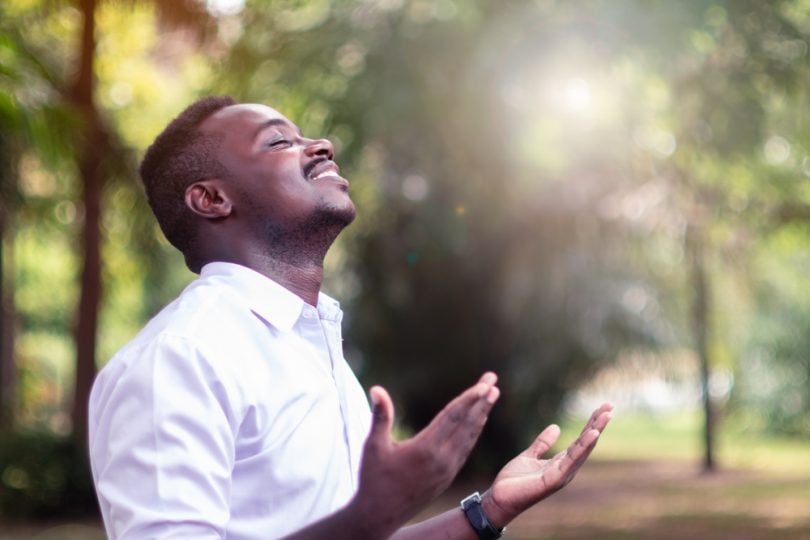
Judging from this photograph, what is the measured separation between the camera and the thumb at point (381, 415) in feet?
5.70

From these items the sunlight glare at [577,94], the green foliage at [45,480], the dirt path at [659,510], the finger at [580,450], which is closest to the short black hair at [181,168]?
the finger at [580,450]

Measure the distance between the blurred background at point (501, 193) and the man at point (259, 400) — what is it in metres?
3.72

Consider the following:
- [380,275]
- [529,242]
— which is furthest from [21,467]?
[529,242]

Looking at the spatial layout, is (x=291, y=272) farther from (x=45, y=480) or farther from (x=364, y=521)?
(x=45, y=480)

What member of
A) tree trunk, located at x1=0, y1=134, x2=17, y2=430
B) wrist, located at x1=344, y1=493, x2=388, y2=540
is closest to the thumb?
wrist, located at x1=344, y1=493, x2=388, y2=540

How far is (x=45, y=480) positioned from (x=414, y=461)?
1319 centimetres

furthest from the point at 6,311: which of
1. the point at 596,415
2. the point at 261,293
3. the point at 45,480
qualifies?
the point at 596,415

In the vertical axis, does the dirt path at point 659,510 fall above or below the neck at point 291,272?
above

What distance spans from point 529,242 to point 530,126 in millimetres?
4359

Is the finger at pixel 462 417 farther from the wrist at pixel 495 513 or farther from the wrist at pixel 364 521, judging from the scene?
the wrist at pixel 495 513

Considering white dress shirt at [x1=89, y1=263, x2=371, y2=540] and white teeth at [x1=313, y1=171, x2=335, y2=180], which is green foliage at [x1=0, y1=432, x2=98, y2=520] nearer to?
white teeth at [x1=313, y1=171, x2=335, y2=180]

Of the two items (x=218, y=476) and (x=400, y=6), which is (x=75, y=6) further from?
(x=218, y=476)

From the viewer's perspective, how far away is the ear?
244 cm

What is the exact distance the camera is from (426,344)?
1656cm
